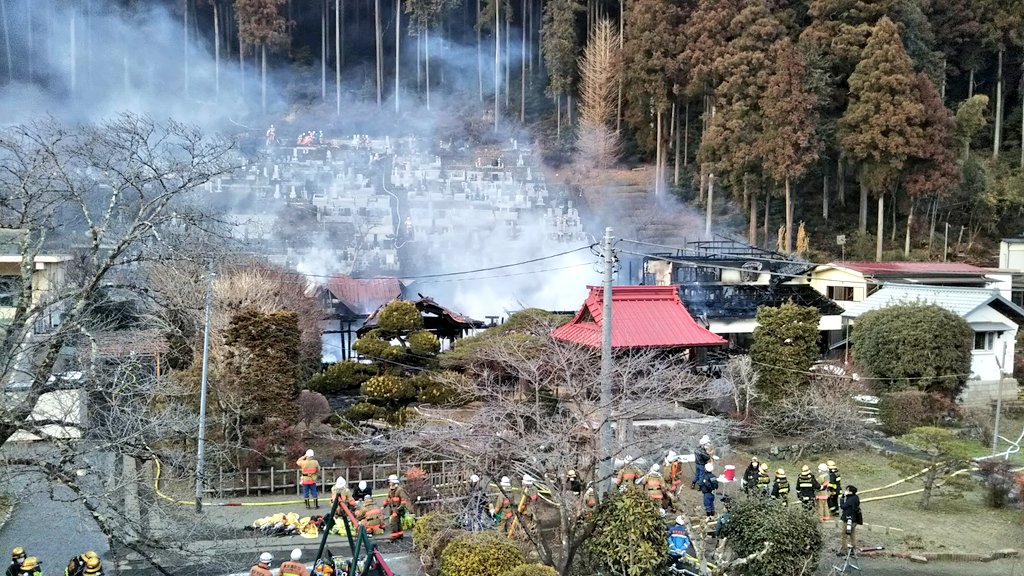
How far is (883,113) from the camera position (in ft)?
111

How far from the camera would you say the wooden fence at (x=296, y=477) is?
16.7 metres

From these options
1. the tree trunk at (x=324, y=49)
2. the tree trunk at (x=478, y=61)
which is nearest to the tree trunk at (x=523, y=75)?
the tree trunk at (x=478, y=61)

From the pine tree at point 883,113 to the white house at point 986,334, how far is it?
29.9ft

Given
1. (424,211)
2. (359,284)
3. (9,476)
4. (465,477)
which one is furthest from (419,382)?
(424,211)

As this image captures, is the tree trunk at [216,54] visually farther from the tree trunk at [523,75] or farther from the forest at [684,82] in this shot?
the tree trunk at [523,75]

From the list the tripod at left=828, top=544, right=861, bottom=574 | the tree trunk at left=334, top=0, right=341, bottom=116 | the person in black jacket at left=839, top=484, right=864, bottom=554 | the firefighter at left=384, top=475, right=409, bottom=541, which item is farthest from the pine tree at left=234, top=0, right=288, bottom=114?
the tripod at left=828, top=544, right=861, bottom=574

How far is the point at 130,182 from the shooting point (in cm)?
886

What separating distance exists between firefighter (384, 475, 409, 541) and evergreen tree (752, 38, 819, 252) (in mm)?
24556

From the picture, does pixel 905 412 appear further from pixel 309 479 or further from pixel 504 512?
pixel 309 479

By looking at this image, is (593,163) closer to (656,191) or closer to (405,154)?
(656,191)

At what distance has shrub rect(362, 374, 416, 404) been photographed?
19219mm

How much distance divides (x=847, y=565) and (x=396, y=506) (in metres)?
7.17

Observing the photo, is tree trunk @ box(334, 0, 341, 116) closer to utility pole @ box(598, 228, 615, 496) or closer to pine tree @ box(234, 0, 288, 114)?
pine tree @ box(234, 0, 288, 114)

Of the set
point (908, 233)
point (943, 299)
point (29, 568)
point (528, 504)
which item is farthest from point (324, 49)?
point (29, 568)
